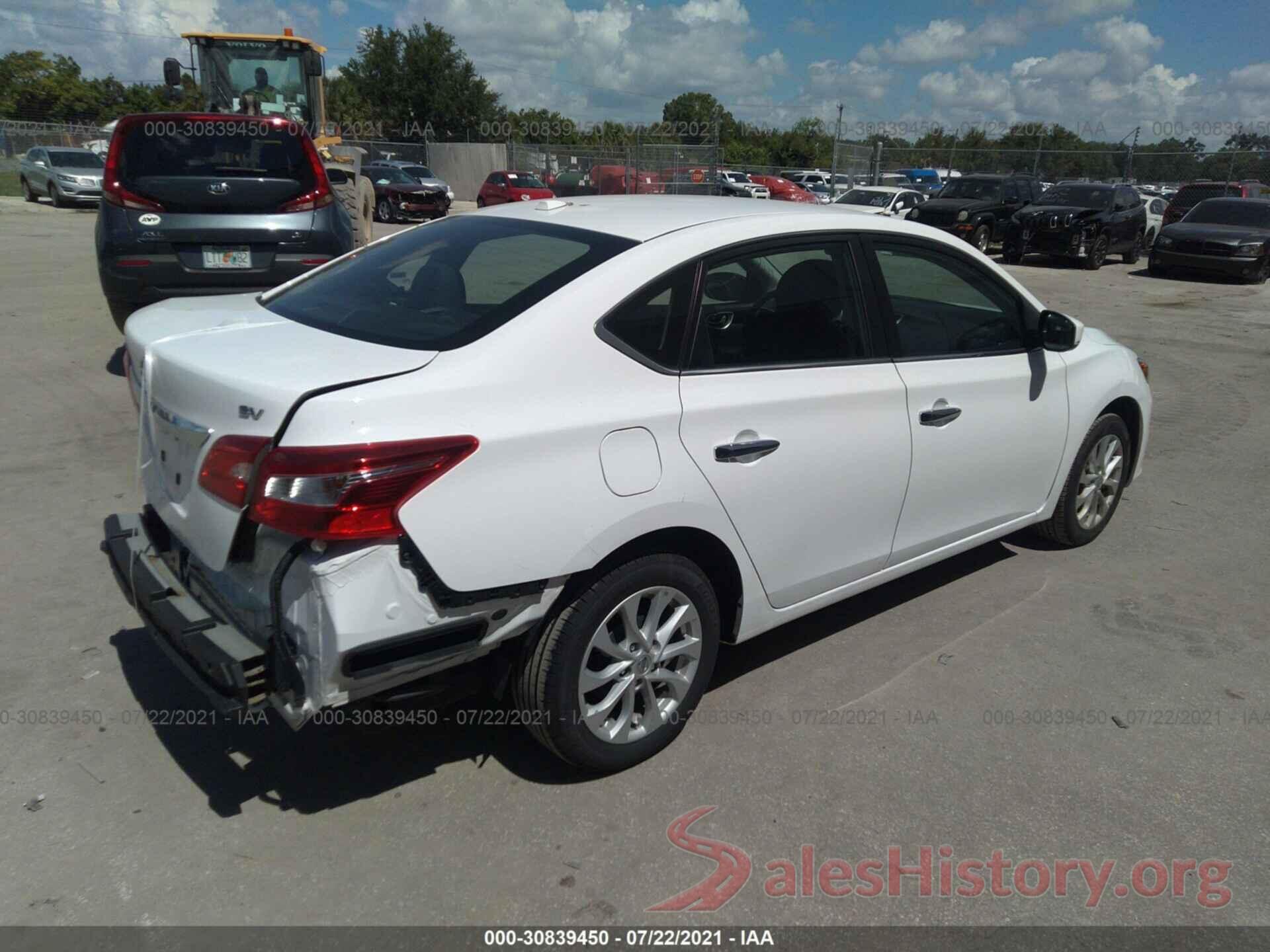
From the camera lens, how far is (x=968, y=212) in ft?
66.3

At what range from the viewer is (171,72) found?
14742mm

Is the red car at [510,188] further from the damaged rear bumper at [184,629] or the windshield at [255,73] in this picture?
the damaged rear bumper at [184,629]

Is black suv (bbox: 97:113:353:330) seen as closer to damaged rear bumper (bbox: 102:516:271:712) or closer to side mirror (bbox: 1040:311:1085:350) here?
damaged rear bumper (bbox: 102:516:271:712)

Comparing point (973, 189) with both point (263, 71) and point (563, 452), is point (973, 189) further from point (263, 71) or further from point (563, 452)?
point (563, 452)

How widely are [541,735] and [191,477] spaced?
49.2 inches

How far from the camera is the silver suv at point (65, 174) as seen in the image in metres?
26.7

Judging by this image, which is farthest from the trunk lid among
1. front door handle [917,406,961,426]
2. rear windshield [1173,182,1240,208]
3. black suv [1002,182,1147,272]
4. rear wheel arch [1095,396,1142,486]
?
rear windshield [1173,182,1240,208]

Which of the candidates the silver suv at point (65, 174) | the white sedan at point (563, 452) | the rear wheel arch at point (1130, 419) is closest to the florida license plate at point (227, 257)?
the white sedan at point (563, 452)

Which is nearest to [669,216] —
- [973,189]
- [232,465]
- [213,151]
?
[232,465]

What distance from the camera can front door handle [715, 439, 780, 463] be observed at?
9.73 feet

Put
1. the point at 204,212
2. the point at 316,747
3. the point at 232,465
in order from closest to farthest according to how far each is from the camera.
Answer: the point at 232,465
the point at 316,747
the point at 204,212

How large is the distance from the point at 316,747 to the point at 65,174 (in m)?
29.3
